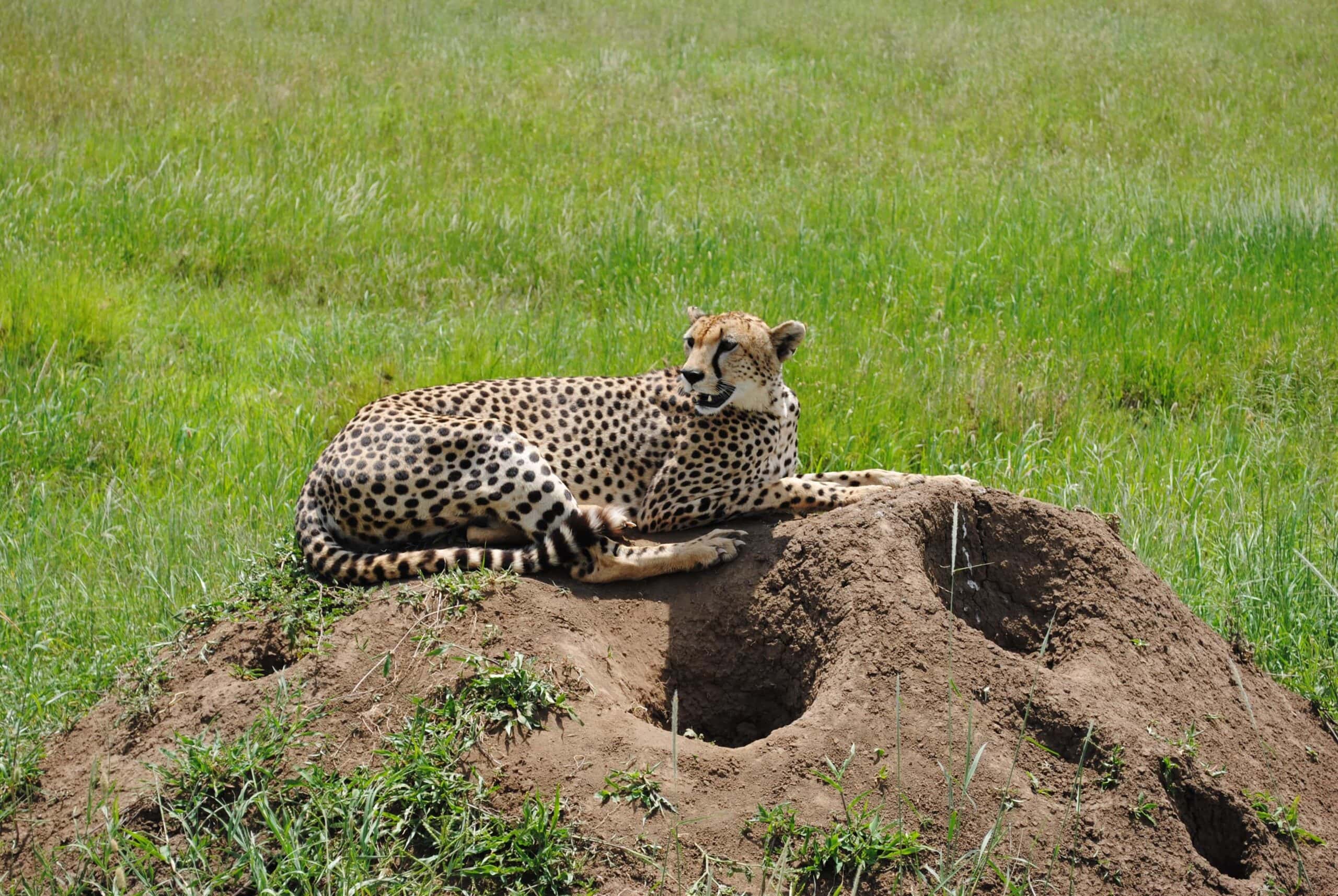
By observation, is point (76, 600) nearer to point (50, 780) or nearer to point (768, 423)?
point (50, 780)

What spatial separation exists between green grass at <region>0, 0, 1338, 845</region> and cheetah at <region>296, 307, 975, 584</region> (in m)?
0.70

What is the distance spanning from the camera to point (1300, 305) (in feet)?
22.8

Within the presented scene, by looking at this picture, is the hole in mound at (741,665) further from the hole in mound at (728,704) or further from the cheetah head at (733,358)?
the cheetah head at (733,358)

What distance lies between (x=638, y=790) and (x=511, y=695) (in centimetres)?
47

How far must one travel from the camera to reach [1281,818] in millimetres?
3104

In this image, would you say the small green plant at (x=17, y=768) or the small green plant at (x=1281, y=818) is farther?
the small green plant at (x=17, y=768)

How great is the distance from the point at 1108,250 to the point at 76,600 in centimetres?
628

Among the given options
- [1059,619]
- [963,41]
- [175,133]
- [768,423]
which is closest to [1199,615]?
[1059,619]

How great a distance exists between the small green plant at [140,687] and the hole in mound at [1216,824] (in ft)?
9.29

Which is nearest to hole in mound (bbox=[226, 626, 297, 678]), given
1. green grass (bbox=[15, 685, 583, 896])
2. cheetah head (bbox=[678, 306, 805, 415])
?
green grass (bbox=[15, 685, 583, 896])

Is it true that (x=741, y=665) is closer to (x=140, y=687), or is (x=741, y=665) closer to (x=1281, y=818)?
(x=1281, y=818)

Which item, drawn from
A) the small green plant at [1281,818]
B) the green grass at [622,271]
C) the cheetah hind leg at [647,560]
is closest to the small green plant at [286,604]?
the green grass at [622,271]

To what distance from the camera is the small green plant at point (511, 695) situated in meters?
3.15

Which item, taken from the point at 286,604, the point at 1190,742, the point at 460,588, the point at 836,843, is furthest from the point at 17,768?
the point at 1190,742
